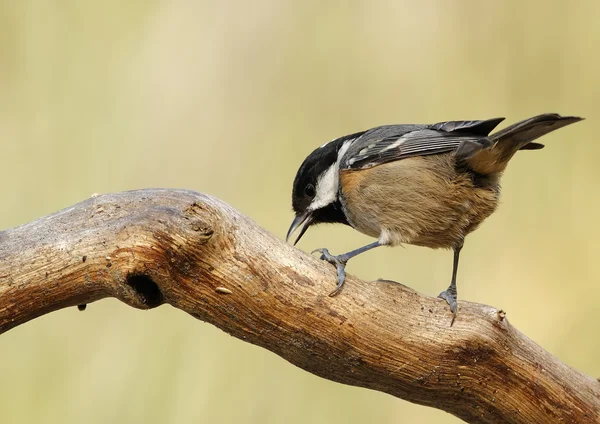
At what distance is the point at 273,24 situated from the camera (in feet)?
14.7

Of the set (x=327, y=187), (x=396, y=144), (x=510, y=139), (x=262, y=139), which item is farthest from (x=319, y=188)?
(x=262, y=139)

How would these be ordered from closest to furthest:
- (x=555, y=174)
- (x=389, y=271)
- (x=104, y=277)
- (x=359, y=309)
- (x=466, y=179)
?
(x=104, y=277)
(x=359, y=309)
(x=466, y=179)
(x=389, y=271)
(x=555, y=174)

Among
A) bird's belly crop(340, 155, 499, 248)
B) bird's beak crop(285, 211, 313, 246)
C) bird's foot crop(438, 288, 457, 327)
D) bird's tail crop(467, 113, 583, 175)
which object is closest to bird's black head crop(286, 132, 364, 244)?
bird's beak crop(285, 211, 313, 246)

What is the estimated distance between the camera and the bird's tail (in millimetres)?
2654

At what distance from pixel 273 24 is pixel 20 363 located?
246cm

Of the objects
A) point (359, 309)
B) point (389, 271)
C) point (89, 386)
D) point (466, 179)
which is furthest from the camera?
point (389, 271)

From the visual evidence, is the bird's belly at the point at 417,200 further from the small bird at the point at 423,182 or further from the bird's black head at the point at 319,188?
the bird's black head at the point at 319,188

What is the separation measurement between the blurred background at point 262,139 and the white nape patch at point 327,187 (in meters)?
0.92

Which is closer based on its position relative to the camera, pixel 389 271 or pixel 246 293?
pixel 246 293

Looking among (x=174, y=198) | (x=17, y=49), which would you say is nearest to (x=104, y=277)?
(x=174, y=198)

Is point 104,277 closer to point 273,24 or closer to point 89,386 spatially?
point 89,386

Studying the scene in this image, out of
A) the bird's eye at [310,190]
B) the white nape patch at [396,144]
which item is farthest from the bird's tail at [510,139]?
the bird's eye at [310,190]

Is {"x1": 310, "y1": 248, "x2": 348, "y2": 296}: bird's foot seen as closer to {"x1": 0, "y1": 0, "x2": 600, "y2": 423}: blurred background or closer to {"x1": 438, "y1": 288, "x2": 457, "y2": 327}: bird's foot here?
{"x1": 438, "y1": 288, "x2": 457, "y2": 327}: bird's foot

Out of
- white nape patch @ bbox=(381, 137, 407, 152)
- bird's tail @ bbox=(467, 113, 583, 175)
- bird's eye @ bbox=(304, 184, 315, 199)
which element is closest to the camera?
bird's tail @ bbox=(467, 113, 583, 175)
